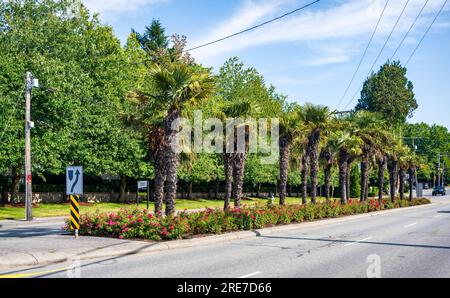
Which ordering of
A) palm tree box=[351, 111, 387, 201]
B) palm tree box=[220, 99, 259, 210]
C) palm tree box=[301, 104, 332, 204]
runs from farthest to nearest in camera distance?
palm tree box=[351, 111, 387, 201] → palm tree box=[301, 104, 332, 204] → palm tree box=[220, 99, 259, 210]

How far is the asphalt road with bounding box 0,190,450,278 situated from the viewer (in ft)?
34.9

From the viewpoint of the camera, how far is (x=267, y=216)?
72.2ft

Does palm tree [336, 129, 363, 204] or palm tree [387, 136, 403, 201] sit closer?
palm tree [336, 129, 363, 204]

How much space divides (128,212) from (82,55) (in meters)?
25.2

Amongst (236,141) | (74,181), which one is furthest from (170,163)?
(236,141)

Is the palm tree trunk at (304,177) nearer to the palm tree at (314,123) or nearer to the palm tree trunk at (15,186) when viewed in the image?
the palm tree at (314,123)

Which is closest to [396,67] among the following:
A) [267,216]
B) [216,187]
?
[216,187]

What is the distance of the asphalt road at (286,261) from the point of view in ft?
34.9

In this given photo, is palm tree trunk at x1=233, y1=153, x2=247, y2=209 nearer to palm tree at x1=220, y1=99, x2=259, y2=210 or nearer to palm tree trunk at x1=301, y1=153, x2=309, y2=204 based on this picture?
palm tree at x1=220, y1=99, x2=259, y2=210

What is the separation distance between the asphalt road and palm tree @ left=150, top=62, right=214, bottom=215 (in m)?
4.02

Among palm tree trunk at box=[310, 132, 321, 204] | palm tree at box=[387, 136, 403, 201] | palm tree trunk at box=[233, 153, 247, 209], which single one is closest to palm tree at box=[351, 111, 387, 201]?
palm tree at box=[387, 136, 403, 201]

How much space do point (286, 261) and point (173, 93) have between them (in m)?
9.03

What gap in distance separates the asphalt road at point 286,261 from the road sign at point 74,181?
399 cm
